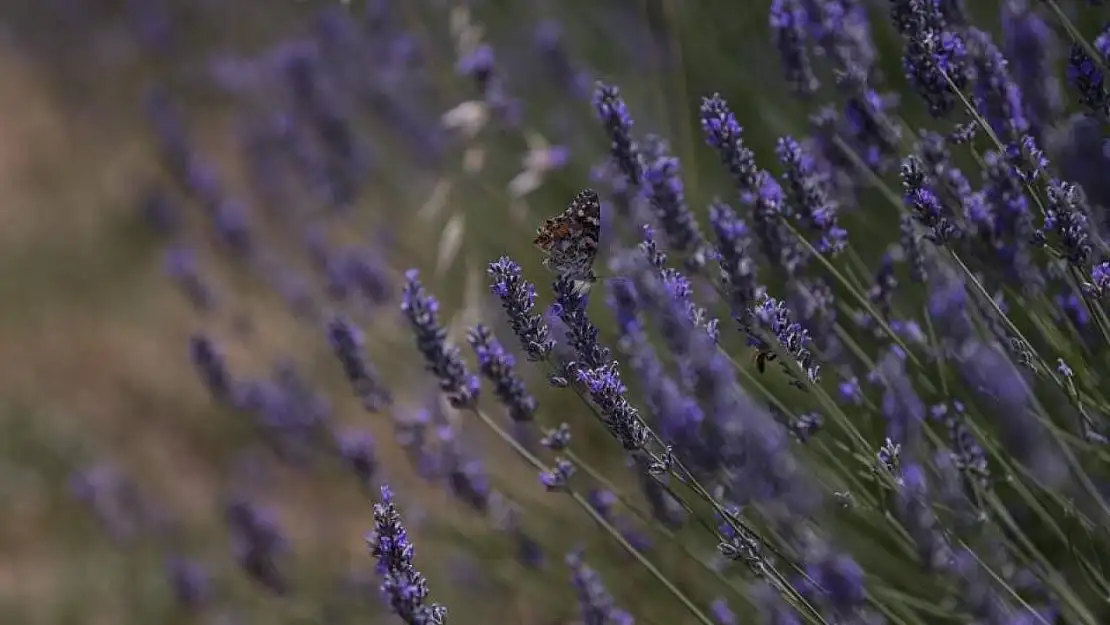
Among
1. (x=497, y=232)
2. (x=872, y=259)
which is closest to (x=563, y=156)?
(x=497, y=232)

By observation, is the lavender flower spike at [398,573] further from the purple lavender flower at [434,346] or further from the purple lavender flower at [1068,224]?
the purple lavender flower at [1068,224]

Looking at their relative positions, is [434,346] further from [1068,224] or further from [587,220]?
[1068,224]

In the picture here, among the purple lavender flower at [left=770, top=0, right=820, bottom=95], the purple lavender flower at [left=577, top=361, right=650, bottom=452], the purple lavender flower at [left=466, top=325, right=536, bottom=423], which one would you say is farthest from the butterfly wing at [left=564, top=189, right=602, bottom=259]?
the purple lavender flower at [left=770, top=0, right=820, bottom=95]

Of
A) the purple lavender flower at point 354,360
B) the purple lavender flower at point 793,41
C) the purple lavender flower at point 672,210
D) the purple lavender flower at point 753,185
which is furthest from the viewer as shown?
the purple lavender flower at point 354,360

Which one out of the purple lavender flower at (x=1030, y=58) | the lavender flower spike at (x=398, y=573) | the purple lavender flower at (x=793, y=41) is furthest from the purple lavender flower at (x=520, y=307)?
the purple lavender flower at (x=1030, y=58)

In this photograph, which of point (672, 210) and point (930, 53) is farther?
point (672, 210)

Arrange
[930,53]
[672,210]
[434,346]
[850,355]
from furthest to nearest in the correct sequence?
1. [850,355]
2. [672,210]
3. [434,346]
4. [930,53]

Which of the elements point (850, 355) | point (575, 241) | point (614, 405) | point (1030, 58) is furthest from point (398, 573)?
point (1030, 58)

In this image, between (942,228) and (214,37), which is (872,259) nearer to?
(942,228)
